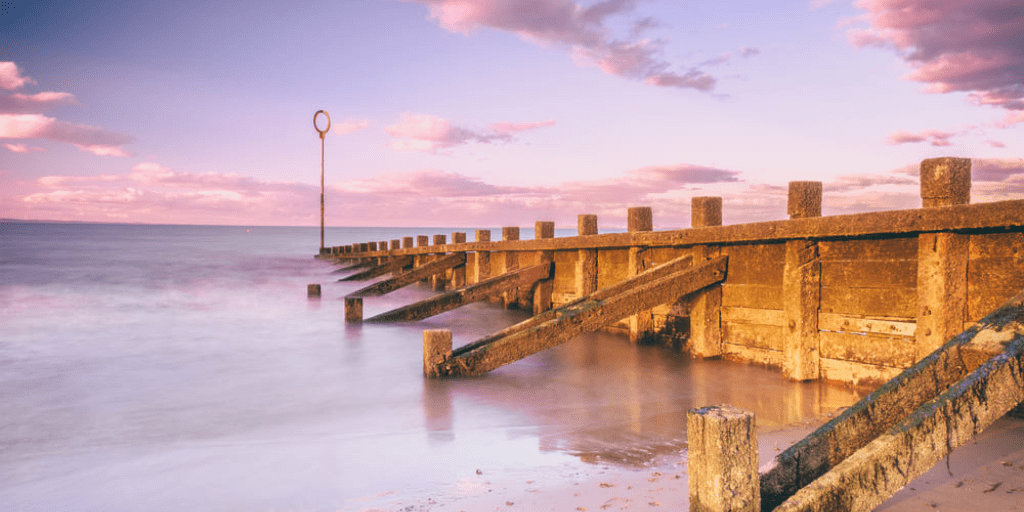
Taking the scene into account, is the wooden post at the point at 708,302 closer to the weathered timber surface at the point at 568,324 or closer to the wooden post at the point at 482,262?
the weathered timber surface at the point at 568,324

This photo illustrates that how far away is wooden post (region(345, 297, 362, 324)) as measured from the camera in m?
10.9

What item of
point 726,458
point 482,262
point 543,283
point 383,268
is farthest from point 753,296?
point 383,268

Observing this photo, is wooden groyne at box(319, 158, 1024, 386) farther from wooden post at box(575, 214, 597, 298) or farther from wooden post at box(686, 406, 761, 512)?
wooden post at box(686, 406, 761, 512)

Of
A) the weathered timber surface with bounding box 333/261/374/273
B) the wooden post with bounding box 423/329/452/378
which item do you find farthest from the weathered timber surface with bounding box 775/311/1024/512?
the weathered timber surface with bounding box 333/261/374/273

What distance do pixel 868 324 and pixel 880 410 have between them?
8.52 feet

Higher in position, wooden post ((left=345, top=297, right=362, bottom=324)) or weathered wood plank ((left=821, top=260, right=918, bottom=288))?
weathered wood plank ((left=821, top=260, right=918, bottom=288))

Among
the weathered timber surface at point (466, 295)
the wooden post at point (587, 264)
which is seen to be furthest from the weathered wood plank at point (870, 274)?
the weathered timber surface at point (466, 295)

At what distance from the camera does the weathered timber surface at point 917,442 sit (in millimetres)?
2309

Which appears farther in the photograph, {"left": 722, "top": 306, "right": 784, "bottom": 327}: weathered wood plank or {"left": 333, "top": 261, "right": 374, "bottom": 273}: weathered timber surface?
{"left": 333, "top": 261, "right": 374, "bottom": 273}: weathered timber surface

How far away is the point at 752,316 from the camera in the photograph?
6.21 meters

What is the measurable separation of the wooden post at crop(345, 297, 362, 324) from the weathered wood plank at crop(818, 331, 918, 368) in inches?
305

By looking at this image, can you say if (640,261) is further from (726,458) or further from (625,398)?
(726,458)

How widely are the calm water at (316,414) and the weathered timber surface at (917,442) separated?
169cm

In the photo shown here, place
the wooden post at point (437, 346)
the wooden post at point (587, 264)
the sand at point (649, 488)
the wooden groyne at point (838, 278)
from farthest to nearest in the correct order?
the wooden post at point (587, 264)
the wooden post at point (437, 346)
the wooden groyne at point (838, 278)
the sand at point (649, 488)
